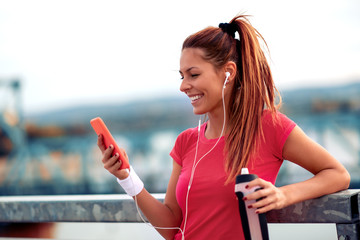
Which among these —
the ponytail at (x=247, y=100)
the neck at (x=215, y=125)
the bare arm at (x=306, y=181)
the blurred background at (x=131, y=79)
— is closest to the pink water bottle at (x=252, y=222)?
the bare arm at (x=306, y=181)

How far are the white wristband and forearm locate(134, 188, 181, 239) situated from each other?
0.05ft

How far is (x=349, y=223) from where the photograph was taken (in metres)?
0.85

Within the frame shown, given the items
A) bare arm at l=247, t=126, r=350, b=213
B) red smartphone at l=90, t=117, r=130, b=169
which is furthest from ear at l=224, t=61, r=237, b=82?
red smartphone at l=90, t=117, r=130, b=169

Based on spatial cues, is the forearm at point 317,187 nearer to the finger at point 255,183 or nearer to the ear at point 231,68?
the finger at point 255,183

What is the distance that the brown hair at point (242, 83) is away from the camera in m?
0.98

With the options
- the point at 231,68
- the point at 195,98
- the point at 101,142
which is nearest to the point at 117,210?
the point at 101,142

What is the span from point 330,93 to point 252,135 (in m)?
4.06

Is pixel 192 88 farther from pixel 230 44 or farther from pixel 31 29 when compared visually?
pixel 31 29

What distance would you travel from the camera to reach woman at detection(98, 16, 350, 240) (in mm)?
918

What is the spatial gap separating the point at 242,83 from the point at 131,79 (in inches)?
239

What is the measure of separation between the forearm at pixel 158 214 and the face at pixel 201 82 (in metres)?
0.24

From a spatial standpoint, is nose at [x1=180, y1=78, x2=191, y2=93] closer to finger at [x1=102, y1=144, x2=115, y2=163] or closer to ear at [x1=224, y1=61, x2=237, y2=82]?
ear at [x1=224, y1=61, x2=237, y2=82]

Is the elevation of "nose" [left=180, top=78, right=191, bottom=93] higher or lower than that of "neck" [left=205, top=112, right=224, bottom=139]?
higher

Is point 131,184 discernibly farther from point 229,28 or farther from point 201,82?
point 229,28
